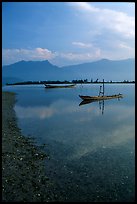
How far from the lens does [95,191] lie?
16.5 metres

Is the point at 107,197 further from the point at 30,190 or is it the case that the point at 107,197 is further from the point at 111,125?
the point at 111,125

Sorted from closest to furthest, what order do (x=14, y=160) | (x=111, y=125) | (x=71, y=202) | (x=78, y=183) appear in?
(x=71, y=202) < (x=78, y=183) < (x=14, y=160) < (x=111, y=125)

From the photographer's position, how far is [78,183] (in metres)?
17.7

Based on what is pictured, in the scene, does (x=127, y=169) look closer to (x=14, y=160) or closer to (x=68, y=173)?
(x=68, y=173)

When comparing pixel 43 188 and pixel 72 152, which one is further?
pixel 72 152

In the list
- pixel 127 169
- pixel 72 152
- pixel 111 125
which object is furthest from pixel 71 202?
pixel 111 125

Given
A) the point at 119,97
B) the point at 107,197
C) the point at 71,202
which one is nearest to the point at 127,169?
the point at 107,197

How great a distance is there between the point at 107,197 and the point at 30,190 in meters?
4.88

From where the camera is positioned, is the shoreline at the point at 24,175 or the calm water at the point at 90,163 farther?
the calm water at the point at 90,163

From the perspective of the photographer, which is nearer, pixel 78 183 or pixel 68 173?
pixel 78 183

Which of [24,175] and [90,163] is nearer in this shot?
[24,175]

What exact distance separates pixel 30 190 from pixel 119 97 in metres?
94.4

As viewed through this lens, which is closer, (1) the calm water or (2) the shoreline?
(2) the shoreline

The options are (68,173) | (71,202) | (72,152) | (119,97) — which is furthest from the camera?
(119,97)
